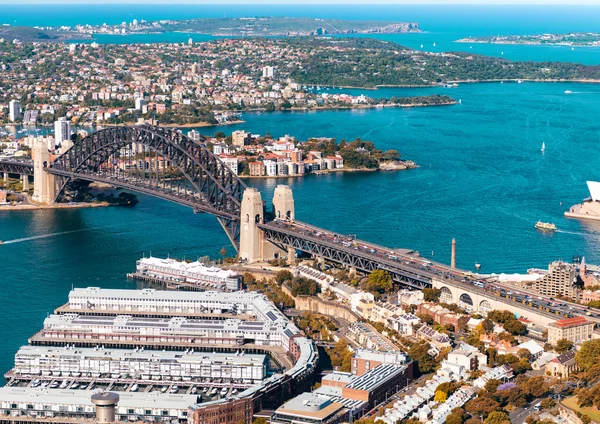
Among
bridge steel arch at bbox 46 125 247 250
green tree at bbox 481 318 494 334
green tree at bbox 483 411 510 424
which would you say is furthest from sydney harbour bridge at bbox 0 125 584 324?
green tree at bbox 483 411 510 424

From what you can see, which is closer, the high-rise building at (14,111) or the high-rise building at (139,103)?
the high-rise building at (14,111)

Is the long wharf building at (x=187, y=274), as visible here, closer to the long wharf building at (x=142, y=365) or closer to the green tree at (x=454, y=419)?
the long wharf building at (x=142, y=365)

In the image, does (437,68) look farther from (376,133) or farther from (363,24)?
(363,24)

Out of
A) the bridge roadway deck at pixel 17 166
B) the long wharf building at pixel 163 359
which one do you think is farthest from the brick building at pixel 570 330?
the bridge roadway deck at pixel 17 166

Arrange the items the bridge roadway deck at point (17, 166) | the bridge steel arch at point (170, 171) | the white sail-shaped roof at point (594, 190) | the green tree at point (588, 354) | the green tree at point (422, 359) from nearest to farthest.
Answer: the green tree at point (588, 354) < the green tree at point (422, 359) < the bridge steel arch at point (170, 171) < the white sail-shaped roof at point (594, 190) < the bridge roadway deck at point (17, 166)

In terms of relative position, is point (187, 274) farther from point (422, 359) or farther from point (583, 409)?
point (583, 409)

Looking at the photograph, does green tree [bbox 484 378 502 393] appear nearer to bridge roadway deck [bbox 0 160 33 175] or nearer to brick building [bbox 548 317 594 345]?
brick building [bbox 548 317 594 345]

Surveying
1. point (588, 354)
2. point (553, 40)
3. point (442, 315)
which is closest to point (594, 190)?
point (442, 315)

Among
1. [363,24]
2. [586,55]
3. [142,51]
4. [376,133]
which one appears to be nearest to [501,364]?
[376,133]
